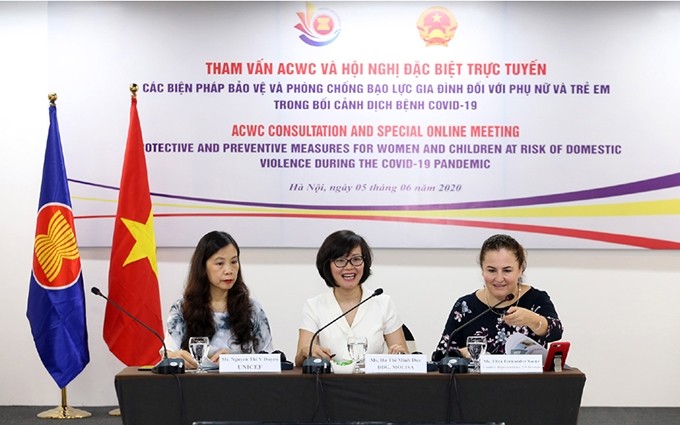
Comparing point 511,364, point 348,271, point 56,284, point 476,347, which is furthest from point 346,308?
point 56,284

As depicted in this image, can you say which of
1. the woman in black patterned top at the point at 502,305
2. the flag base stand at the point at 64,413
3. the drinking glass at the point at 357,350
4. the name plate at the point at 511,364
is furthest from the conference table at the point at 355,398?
the flag base stand at the point at 64,413

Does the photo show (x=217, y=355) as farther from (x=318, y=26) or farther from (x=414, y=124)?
(x=318, y=26)

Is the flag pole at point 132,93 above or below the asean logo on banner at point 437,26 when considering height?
below

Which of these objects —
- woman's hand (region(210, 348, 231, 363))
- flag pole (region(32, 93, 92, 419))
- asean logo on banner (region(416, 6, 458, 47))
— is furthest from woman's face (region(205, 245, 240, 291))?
asean logo on banner (region(416, 6, 458, 47))

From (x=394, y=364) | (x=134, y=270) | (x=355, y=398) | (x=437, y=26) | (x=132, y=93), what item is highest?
(x=437, y=26)

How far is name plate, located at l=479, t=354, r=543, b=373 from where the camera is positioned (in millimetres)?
3066

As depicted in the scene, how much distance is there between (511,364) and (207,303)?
1443 millimetres

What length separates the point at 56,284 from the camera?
205 inches

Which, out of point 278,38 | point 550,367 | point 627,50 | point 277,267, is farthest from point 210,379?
point 627,50

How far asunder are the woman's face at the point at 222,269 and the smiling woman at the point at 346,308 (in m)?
0.35

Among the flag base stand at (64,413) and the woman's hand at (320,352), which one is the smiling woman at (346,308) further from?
the flag base stand at (64,413)

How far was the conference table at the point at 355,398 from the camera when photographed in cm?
302

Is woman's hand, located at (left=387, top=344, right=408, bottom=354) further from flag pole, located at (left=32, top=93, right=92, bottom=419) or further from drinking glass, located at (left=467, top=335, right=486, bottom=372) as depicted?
flag pole, located at (left=32, top=93, right=92, bottom=419)

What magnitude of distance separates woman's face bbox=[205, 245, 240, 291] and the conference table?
916mm
